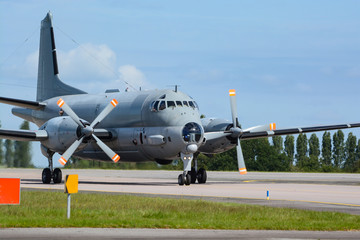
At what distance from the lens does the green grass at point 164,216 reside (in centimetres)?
1572

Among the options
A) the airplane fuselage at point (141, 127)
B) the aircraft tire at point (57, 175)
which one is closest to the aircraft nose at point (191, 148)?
the airplane fuselage at point (141, 127)

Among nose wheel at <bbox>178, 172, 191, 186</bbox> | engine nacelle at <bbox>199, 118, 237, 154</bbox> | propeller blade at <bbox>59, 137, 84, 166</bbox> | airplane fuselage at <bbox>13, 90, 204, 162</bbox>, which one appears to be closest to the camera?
nose wheel at <bbox>178, 172, 191, 186</bbox>

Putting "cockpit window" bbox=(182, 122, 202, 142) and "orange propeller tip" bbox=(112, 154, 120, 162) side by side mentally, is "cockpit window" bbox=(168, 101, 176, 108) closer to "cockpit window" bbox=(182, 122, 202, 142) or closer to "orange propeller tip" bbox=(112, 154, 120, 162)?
"cockpit window" bbox=(182, 122, 202, 142)

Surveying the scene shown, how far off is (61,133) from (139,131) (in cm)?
451

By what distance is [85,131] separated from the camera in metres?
33.9

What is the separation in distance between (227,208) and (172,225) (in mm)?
4704

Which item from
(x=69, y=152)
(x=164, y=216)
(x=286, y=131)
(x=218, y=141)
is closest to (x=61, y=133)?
(x=69, y=152)

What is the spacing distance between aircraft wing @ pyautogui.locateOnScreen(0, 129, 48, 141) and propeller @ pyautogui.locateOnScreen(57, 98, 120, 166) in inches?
85.7

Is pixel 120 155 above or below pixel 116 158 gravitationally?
above

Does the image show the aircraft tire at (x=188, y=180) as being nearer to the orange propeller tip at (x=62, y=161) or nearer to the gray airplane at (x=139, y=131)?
the gray airplane at (x=139, y=131)

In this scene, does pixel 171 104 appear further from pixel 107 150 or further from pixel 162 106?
pixel 107 150

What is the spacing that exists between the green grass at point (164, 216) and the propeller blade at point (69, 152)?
1038 cm

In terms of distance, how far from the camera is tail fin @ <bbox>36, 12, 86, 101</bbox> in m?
46.0

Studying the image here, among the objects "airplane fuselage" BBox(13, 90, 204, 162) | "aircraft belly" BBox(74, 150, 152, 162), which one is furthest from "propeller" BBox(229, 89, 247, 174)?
"aircraft belly" BBox(74, 150, 152, 162)
